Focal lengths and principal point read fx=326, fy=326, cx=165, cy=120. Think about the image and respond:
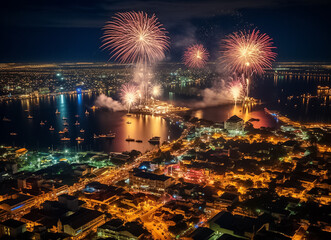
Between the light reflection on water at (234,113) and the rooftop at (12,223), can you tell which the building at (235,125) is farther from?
the rooftop at (12,223)

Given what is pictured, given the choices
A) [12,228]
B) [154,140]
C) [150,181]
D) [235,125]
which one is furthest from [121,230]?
[235,125]

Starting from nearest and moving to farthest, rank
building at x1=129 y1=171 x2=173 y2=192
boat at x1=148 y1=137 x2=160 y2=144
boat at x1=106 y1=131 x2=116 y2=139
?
building at x1=129 y1=171 x2=173 y2=192 < boat at x1=148 y1=137 x2=160 y2=144 < boat at x1=106 y1=131 x2=116 y2=139

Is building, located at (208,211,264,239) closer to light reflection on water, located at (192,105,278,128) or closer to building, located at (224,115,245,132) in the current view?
building, located at (224,115,245,132)

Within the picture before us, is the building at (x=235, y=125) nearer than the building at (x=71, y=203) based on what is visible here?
No

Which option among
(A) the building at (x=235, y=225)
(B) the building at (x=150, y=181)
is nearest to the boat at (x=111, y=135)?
(B) the building at (x=150, y=181)

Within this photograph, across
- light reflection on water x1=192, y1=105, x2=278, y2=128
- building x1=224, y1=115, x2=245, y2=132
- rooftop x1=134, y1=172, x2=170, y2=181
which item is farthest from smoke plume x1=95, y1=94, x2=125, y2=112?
rooftop x1=134, y1=172, x2=170, y2=181
